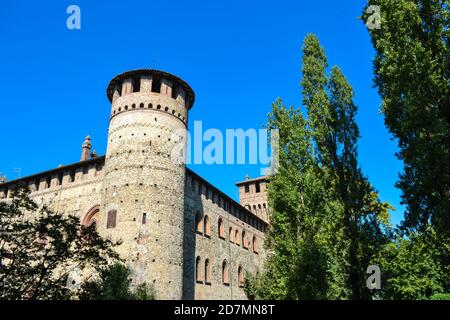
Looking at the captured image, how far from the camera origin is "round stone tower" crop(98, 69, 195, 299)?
1669 centimetres

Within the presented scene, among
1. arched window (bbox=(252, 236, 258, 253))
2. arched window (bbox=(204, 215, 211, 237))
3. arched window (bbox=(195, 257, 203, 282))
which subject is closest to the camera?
arched window (bbox=(195, 257, 203, 282))

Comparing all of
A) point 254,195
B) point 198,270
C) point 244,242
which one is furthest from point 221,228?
point 254,195

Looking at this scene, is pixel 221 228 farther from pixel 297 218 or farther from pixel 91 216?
pixel 297 218

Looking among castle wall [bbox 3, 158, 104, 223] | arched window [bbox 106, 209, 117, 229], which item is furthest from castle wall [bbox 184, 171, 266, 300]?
castle wall [bbox 3, 158, 104, 223]

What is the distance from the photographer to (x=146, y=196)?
17.6 meters

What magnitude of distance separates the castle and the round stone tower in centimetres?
5

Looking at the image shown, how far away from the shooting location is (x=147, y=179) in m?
18.0

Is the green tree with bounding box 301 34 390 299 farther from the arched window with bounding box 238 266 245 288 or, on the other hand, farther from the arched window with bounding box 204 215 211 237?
the arched window with bounding box 238 266 245 288

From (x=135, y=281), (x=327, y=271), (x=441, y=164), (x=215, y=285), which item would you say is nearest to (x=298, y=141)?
(x=327, y=271)

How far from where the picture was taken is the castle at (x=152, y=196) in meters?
17.0

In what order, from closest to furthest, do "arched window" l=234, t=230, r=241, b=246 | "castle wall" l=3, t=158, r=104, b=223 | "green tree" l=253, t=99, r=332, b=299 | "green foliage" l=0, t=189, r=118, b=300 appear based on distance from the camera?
1. "green foliage" l=0, t=189, r=118, b=300
2. "green tree" l=253, t=99, r=332, b=299
3. "castle wall" l=3, t=158, r=104, b=223
4. "arched window" l=234, t=230, r=241, b=246

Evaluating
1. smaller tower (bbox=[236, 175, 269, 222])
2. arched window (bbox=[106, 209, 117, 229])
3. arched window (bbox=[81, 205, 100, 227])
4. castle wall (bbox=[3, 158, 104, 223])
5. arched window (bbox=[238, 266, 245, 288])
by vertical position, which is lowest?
arched window (bbox=[238, 266, 245, 288])

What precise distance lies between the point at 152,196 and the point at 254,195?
65.5 ft

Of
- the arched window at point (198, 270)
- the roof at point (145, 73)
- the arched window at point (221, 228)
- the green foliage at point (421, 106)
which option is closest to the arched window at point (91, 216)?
the arched window at point (198, 270)
